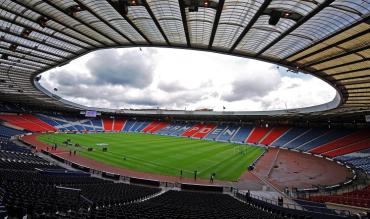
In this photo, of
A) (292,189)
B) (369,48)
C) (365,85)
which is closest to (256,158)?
(292,189)

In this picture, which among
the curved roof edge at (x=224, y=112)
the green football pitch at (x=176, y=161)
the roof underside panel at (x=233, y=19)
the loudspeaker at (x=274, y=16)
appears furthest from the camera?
the curved roof edge at (x=224, y=112)

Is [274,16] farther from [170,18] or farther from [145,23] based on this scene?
[145,23]

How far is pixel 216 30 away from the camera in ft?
77.6

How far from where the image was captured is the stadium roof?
17.6 metres

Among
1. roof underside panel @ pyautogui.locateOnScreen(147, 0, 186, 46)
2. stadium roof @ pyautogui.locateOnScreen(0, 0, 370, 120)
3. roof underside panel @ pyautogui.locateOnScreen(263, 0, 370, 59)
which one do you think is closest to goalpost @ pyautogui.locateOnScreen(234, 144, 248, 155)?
stadium roof @ pyautogui.locateOnScreen(0, 0, 370, 120)

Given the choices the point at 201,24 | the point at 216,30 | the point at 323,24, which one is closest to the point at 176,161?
the point at 216,30

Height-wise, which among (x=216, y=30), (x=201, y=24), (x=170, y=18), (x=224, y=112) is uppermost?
(x=224, y=112)

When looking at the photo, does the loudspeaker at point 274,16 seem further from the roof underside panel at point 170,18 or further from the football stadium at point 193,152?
the roof underside panel at point 170,18

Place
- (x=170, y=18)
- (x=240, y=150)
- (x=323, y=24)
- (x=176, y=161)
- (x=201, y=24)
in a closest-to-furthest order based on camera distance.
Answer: (x=323, y=24) → (x=170, y=18) → (x=201, y=24) → (x=176, y=161) → (x=240, y=150)

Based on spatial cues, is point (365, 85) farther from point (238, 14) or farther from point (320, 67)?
point (238, 14)

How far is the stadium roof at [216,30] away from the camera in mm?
17562

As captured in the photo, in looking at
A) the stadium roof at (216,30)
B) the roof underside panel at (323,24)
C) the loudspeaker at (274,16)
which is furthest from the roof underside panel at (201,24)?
the roof underside panel at (323,24)

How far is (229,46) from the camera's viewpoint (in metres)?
27.8

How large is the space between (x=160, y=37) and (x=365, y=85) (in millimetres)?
21825
